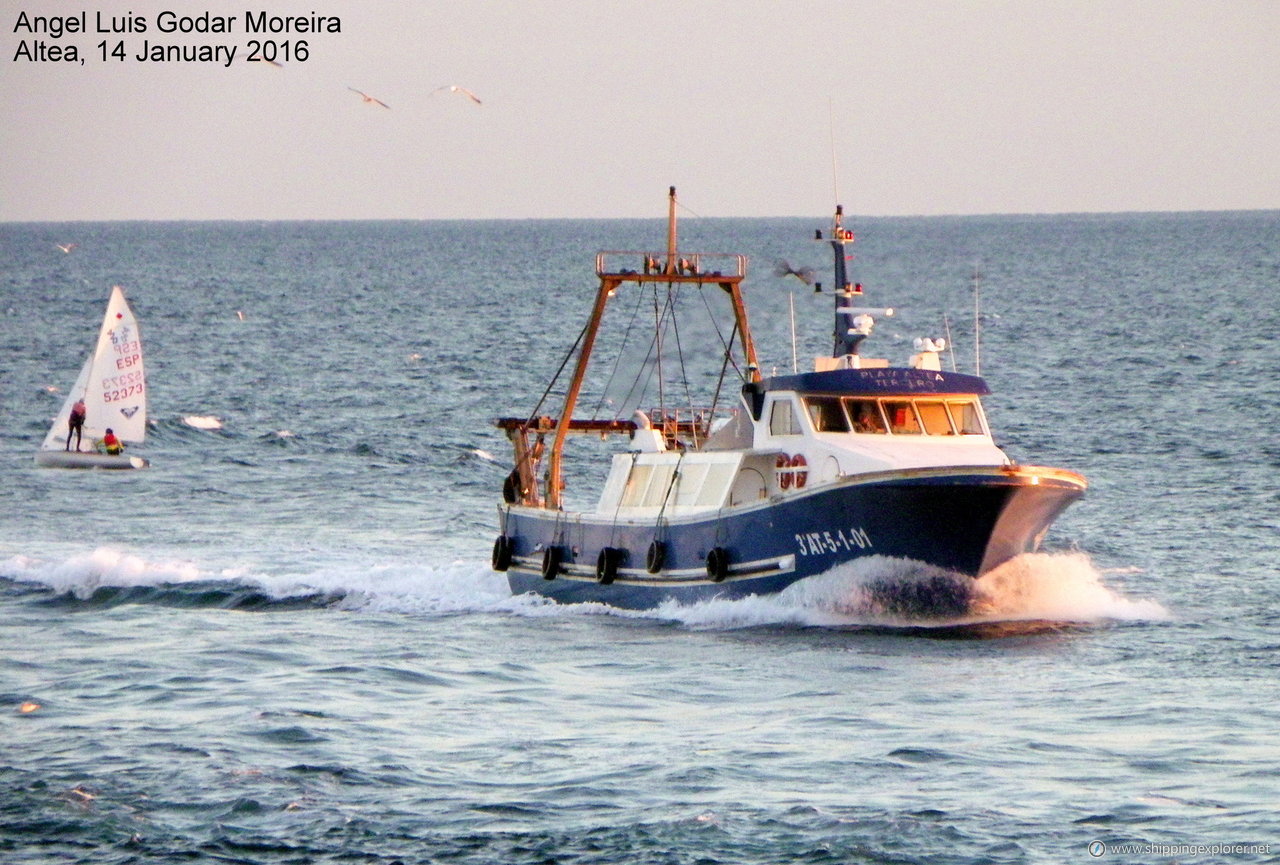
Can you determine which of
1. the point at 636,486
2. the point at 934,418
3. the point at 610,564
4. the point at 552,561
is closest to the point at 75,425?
the point at 552,561

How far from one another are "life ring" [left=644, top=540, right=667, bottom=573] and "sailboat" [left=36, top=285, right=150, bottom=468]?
2619cm

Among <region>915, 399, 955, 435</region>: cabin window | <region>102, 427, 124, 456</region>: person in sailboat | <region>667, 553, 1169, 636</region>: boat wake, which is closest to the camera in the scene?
<region>667, 553, 1169, 636</region>: boat wake

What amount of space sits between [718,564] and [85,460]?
28.4 meters

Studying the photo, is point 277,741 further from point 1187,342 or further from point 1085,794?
point 1187,342

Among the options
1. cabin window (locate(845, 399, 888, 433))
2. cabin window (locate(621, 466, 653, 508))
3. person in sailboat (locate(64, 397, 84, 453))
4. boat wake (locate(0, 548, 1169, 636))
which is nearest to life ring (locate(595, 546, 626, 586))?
boat wake (locate(0, 548, 1169, 636))

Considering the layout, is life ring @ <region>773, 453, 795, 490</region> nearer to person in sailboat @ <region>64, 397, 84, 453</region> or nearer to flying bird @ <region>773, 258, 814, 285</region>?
flying bird @ <region>773, 258, 814, 285</region>

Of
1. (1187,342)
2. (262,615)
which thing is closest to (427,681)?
(262,615)

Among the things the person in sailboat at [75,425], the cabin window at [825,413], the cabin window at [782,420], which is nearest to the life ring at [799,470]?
the cabin window at [782,420]

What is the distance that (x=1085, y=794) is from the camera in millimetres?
22078

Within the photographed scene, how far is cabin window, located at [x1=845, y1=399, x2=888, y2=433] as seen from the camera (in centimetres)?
3444

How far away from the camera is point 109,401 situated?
200 feet

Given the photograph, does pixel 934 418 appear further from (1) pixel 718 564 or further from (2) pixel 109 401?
(2) pixel 109 401

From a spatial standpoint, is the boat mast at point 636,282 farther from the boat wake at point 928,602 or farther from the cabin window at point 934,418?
the boat wake at point 928,602

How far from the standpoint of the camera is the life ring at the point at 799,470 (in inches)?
1336
